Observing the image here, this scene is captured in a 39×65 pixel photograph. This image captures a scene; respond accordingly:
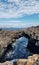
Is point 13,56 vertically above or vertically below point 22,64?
below

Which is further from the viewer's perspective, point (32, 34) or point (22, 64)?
point (32, 34)

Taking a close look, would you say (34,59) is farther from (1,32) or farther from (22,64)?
(1,32)

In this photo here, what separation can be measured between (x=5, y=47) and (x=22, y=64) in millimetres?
39515

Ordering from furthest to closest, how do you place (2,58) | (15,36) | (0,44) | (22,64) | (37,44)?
(15,36) < (37,44) < (0,44) < (2,58) < (22,64)

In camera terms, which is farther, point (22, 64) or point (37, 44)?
point (37, 44)

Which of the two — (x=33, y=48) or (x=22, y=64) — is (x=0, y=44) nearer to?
(x=33, y=48)

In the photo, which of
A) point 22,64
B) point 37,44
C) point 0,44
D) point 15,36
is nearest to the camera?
point 22,64

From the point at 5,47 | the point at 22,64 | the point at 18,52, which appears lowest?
the point at 18,52

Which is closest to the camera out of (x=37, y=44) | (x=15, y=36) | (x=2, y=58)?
(x=2, y=58)

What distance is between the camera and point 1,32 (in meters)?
82.8

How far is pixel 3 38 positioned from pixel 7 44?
22.0ft

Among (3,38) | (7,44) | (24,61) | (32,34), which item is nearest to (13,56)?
(7,44)

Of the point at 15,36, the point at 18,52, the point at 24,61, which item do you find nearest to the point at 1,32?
the point at 15,36

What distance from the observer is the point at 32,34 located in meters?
79.8
